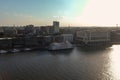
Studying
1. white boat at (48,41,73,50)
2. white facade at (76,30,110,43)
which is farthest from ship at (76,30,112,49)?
white boat at (48,41,73,50)

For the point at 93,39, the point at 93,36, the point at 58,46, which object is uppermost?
the point at 93,36

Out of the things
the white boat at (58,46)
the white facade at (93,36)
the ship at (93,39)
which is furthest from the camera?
the white facade at (93,36)

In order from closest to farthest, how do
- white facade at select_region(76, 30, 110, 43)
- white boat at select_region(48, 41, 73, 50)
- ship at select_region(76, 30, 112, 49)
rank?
1. white boat at select_region(48, 41, 73, 50)
2. ship at select_region(76, 30, 112, 49)
3. white facade at select_region(76, 30, 110, 43)

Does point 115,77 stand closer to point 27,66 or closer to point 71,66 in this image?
point 71,66

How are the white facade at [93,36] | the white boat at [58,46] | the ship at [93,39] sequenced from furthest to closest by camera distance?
the white facade at [93,36] < the ship at [93,39] < the white boat at [58,46]

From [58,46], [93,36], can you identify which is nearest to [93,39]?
[93,36]

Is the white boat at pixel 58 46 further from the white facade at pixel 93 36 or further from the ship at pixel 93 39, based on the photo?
the white facade at pixel 93 36

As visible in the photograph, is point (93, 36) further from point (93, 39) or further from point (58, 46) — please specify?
point (58, 46)

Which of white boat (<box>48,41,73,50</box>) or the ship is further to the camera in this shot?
the ship

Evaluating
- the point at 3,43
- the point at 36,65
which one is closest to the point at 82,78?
the point at 36,65

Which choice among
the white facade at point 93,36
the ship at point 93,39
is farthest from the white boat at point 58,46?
the white facade at point 93,36

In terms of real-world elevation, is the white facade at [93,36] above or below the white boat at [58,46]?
above

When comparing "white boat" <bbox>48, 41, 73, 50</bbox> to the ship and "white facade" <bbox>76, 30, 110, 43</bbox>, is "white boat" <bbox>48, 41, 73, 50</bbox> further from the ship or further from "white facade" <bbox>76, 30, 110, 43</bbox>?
"white facade" <bbox>76, 30, 110, 43</bbox>
